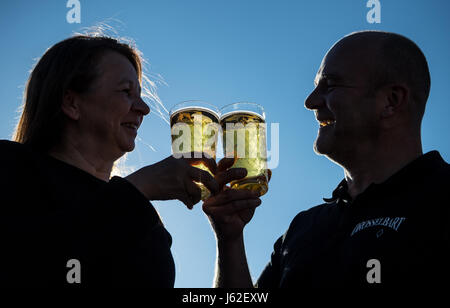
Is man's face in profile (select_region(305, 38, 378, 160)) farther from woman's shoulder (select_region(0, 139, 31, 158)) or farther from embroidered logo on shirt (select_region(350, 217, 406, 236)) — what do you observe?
woman's shoulder (select_region(0, 139, 31, 158))

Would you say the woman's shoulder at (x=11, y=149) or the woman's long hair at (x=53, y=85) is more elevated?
the woman's long hair at (x=53, y=85)

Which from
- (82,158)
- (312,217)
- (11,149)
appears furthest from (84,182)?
(312,217)

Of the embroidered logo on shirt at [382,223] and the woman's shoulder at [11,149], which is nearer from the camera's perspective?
the woman's shoulder at [11,149]

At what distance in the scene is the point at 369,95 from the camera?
11.5 ft

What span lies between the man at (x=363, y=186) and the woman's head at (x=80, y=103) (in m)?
0.85

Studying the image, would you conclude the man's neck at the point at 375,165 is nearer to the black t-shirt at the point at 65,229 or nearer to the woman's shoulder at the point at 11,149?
the black t-shirt at the point at 65,229

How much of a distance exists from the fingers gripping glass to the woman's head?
11.2 inches

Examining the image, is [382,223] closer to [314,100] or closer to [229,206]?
[229,206]

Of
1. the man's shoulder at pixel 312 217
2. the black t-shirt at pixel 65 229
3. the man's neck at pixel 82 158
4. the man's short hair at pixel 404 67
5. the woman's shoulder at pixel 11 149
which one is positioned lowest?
the black t-shirt at pixel 65 229

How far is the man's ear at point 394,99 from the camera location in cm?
345

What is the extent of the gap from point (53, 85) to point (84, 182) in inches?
30.7

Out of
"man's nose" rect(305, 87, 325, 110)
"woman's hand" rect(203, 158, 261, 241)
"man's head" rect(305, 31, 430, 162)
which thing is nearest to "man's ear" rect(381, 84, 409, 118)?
"man's head" rect(305, 31, 430, 162)

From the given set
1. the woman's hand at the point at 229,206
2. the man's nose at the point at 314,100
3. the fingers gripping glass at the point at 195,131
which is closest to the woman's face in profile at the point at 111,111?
the fingers gripping glass at the point at 195,131
